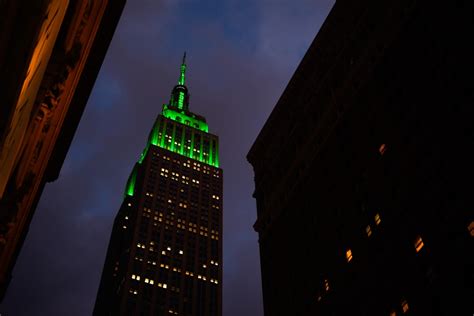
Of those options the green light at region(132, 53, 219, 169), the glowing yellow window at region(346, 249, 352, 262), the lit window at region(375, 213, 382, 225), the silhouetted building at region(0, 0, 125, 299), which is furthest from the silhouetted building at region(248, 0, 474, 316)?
the green light at region(132, 53, 219, 169)

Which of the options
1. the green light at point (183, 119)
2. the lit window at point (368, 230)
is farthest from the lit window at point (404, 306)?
the green light at point (183, 119)

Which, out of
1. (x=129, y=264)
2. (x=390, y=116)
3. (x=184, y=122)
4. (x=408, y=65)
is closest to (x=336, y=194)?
(x=390, y=116)

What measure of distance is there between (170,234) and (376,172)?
104 meters

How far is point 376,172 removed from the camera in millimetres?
41781

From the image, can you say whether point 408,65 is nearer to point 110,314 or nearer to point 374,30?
point 374,30

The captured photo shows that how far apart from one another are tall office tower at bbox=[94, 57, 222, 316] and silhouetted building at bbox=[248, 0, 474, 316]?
67.6m

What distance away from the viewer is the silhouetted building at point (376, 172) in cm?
3206

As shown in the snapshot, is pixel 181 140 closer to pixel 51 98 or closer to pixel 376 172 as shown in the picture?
pixel 376 172

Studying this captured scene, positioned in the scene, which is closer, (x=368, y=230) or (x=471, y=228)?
(x=471, y=228)

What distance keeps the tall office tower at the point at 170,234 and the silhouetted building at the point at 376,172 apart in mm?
67596

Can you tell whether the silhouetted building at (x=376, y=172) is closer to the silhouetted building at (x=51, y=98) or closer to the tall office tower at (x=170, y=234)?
the silhouetted building at (x=51, y=98)

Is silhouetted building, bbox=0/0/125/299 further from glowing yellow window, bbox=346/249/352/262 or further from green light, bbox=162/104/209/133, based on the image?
green light, bbox=162/104/209/133

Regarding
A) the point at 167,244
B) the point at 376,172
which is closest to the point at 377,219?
the point at 376,172

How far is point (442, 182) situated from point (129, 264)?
107m
